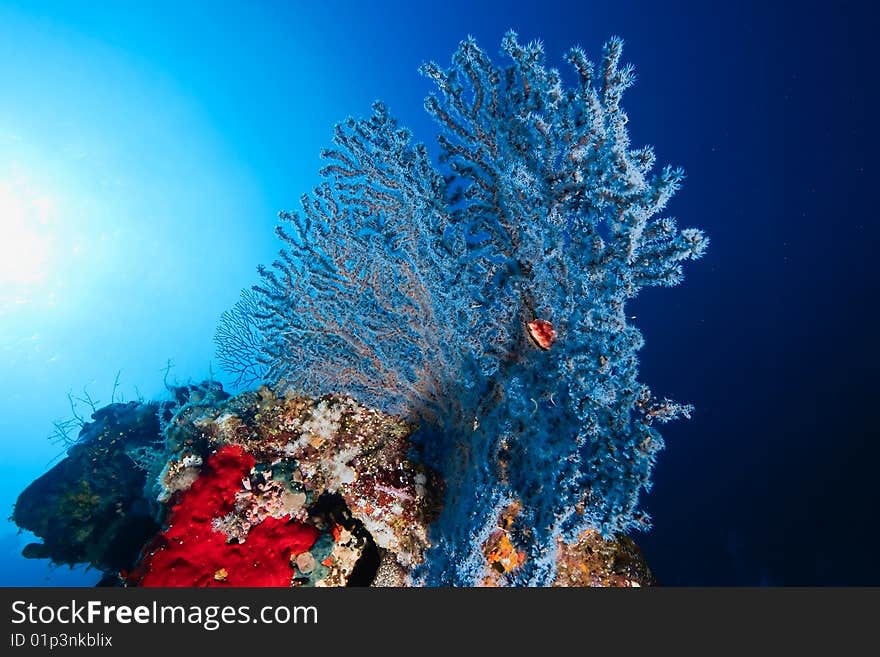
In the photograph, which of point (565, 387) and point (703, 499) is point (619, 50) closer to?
point (565, 387)

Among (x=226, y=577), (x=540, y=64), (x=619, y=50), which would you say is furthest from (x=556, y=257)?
(x=226, y=577)

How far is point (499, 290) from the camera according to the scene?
11.1ft

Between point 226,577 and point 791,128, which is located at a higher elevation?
point 791,128

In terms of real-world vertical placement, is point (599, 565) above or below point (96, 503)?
below

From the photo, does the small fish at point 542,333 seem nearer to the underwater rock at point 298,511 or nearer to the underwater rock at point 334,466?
the underwater rock at point 298,511

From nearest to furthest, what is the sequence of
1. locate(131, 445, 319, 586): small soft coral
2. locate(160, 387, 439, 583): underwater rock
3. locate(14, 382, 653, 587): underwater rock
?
locate(14, 382, 653, 587): underwater rock
locate(131, 445, 319, 586): small soft coral
locate(160, 387, 439, 583): underwater rock

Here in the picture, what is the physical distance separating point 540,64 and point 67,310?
Answer: 7896cm

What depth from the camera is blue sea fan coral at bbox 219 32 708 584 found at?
2.67 m

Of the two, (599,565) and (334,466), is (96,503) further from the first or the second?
(599,565)

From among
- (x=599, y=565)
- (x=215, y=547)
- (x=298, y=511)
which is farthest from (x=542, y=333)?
(x=215, y=547)

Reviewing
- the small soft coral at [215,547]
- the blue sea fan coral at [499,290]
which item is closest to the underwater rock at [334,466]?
the small soft coral at [215,547]

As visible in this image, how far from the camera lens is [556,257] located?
3.04 m

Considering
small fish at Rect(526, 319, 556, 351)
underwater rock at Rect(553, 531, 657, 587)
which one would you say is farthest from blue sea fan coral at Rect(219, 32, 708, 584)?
underwater rock at Rect(553, 531, 657, 587)

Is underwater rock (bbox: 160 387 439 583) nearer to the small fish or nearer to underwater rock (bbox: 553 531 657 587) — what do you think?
underwater rock (bbox: 553 531 657 587)
